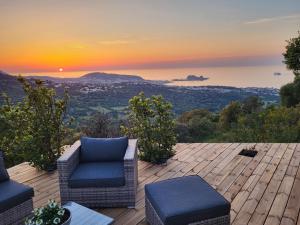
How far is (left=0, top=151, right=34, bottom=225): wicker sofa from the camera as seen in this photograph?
2.74m

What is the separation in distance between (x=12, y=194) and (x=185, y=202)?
1.66 m

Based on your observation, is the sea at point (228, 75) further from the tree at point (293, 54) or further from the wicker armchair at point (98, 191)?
the wicker armchair at point (98, 191)

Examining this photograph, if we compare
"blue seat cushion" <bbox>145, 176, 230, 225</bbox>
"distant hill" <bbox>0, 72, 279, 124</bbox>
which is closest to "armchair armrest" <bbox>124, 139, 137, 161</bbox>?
"blue seat cushion" <bbox>145, 176, 230, 225</bbox>

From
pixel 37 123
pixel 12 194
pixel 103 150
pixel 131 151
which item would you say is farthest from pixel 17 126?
pixel 131 151

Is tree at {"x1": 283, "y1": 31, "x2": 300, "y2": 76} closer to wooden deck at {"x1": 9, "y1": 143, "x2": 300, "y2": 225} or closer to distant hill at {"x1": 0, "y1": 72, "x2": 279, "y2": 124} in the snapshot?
wooden deck at {"x1": 9, "y1": 143, "x2": 300, "y2": 225}

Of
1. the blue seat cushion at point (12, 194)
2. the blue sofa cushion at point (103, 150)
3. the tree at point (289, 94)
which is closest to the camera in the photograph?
the blue seat cushion at point (12, 194)

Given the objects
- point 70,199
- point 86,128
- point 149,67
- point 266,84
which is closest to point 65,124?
point 86,128

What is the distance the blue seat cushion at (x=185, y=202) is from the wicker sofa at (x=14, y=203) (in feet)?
4.02

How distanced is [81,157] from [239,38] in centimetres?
719

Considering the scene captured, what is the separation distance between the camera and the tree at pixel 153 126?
16.0 ft

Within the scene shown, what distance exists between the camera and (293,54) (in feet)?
17.2

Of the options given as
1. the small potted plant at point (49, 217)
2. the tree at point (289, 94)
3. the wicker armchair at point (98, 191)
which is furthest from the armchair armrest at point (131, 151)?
the tree at point (289, 94)

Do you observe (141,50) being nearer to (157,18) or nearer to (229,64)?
(157,18)

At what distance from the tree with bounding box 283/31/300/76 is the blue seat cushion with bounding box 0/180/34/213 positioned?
15.6 ft
